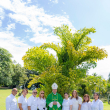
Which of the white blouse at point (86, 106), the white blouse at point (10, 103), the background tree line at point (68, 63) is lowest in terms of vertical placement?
the white blouse at point (86, 106)

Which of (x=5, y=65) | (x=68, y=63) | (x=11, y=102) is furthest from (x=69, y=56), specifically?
(x=5, y=65)

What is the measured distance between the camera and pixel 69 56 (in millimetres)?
6715

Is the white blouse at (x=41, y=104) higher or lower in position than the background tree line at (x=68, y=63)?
lower

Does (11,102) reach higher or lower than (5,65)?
lower

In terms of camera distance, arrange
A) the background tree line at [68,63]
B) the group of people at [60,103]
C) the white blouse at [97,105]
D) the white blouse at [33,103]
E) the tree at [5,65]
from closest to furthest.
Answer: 1. the white blouse at [97,105]
2. the group of people at [60,103]
3. the white blouse at [33,103]
4. the background tree line at [68,63]
5. the tree at [5,65]

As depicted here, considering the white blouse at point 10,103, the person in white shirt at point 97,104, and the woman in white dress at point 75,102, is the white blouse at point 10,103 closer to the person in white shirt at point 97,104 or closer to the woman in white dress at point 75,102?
the woman in white dress at point 75,102

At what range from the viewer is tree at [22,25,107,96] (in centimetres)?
631

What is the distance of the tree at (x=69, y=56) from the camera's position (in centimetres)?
631

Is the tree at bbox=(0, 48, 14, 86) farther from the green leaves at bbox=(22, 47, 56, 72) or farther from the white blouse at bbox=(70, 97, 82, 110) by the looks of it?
the white blouse at bbox=(70, 97, 82, 110)

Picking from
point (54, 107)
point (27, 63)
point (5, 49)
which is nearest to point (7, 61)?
point (5, 49)

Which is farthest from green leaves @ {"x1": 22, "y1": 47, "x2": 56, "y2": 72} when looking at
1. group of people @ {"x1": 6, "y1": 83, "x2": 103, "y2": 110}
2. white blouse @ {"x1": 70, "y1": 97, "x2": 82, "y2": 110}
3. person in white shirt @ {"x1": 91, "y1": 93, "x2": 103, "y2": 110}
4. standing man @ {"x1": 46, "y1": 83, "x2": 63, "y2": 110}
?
person in white shirt @ {"x1": 91, "y1": 93, "x2": 103, "y2": 110}

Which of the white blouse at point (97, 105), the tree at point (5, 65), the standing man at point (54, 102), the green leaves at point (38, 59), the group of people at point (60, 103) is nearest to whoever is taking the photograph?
the white blouse at point (97, 105)

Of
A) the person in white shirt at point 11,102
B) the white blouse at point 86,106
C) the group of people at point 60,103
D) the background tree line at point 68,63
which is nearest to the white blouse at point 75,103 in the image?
the group of people at point 60,103

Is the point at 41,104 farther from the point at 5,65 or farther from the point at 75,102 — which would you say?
the point at 5,65
